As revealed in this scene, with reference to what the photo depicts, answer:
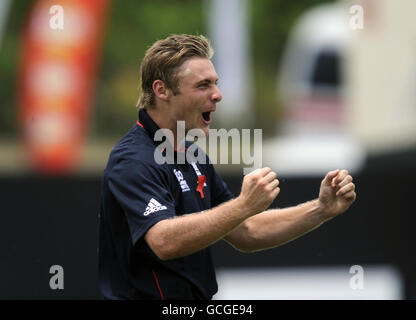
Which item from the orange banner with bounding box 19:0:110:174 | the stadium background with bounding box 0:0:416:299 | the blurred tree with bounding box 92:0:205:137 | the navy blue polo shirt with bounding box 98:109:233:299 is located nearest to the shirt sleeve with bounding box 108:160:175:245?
the navy blue polo shirt with bounding box 98:109:233:299

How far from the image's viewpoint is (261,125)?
66.9 feet

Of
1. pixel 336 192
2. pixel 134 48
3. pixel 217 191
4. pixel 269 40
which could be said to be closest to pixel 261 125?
pixel 269 40

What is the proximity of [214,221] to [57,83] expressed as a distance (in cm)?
1014

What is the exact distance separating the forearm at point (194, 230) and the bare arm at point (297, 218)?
71 centimetres

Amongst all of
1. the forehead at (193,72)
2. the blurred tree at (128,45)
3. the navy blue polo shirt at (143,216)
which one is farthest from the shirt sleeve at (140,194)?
the blurred tree at (128,45)

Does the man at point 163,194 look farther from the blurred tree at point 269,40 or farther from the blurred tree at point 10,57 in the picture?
the blurred tree at point 10,57

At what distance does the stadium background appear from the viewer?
7.48m

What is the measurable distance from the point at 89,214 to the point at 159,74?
3.51m

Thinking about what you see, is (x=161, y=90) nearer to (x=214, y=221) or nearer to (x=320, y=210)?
(x=214, y=221)

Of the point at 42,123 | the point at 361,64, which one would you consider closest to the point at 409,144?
the point at 361,64

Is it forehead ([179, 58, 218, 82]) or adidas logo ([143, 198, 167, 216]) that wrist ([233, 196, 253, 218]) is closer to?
adidas logo ([143, 198, 167, 216])

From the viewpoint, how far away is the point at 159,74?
4211 millimetres

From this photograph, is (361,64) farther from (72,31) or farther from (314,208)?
(314,208)

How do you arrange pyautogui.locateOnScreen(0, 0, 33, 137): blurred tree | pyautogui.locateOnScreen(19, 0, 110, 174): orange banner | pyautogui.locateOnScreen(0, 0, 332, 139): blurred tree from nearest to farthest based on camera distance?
1. pyautogui.locateOnScreen(19, 0, 110, 174): orange banner
2. pyautogui.locateOnScreen(0, 0, 332, 139): blurred tree
3. pyautogui.locateOnScreen(0, 0, 33, 137): blurred tree
